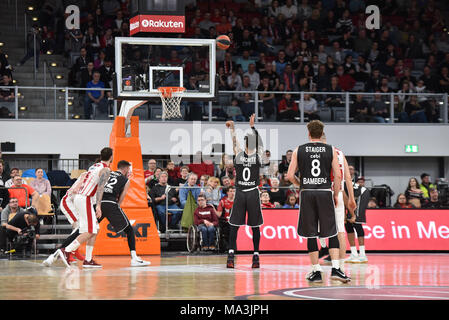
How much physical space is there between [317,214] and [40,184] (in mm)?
9950

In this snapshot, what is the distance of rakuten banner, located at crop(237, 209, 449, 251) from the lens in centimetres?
1792

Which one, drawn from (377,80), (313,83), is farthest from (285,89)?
(377,80)

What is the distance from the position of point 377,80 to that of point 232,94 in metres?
5.21

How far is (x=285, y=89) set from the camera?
2456 centimetres

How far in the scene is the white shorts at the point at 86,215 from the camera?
13203 mm

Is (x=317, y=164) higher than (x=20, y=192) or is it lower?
higher

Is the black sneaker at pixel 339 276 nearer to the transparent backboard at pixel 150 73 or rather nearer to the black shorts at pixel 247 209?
the black shorts at pixel 247 209

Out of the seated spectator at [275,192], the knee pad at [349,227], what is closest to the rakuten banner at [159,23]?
the seated spectator at [275,192]

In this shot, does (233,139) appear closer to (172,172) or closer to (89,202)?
(89,202)

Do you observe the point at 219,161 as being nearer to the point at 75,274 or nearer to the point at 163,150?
the point at 163,150

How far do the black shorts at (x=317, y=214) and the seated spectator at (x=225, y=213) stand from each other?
7.38 metres

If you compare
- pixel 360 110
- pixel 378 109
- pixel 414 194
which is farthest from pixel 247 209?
pixel 378 109

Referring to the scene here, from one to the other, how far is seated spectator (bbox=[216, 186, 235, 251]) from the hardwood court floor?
254 cm

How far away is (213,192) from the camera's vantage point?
62.5 feet
